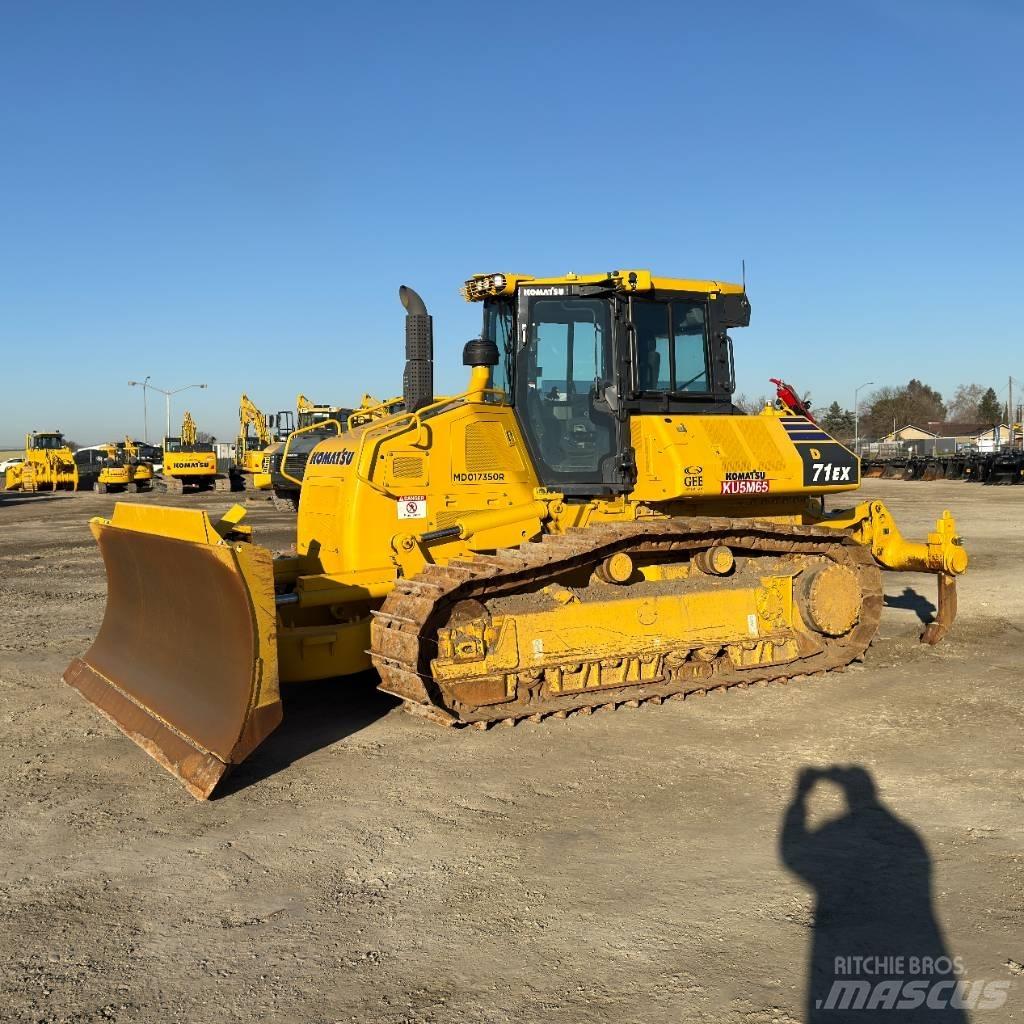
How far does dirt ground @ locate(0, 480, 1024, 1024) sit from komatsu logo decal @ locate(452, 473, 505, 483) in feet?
6.09

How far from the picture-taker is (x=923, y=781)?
19.9 ft

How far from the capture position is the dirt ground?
3857 millimetres

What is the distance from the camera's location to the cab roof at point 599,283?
7980 millimetres

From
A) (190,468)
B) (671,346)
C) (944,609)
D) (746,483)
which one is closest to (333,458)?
(671,346)

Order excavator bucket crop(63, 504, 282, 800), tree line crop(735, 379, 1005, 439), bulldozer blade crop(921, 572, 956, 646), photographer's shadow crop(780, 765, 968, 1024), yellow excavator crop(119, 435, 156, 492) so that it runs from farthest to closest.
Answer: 1. tree line crop(735, 379, 1005, 439)
2. yellow excavator crop(119, 435, 156, 492)
3. bulldozer blade crop(921, 572, 956, 646)
4. excavator bucket crop(63, 504, 282, 800)
5. photographer's shadow crop(780, 765, 968, 1024)

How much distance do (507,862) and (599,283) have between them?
4.69 metres

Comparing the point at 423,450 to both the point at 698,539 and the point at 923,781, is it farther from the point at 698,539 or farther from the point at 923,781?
the point at 923,781

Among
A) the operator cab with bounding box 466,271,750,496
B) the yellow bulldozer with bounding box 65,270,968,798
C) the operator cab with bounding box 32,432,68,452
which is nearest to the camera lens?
the yellow bulldozer with bounding box 65,270,968,798

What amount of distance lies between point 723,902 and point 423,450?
4.34 meters

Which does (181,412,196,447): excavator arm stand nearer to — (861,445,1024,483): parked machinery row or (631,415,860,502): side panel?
(861,445,1024,483): parked machinery row

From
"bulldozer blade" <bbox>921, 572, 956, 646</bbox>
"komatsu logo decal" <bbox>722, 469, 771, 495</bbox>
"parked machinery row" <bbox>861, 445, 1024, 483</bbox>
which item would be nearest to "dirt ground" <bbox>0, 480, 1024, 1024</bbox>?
"bulldozer blade" <bbox>921, 572, 956, 646</bbox>

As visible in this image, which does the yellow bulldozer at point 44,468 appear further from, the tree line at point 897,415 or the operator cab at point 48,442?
the tree line at point 897,415

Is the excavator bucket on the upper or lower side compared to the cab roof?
lower

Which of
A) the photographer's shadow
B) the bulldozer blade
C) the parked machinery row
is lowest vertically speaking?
the photographer's shadow
